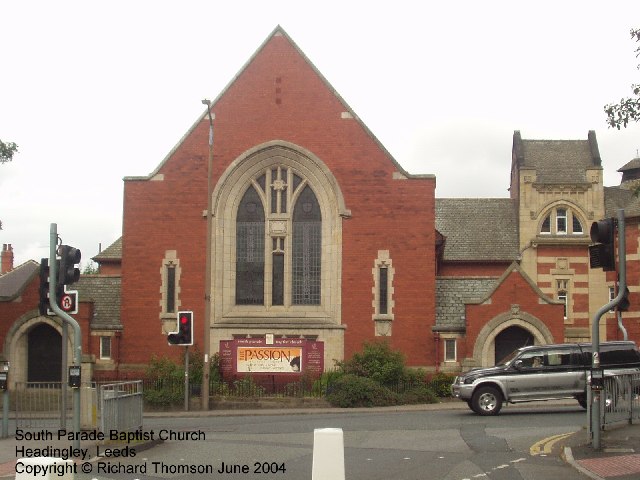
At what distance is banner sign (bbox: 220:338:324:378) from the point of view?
33.6m

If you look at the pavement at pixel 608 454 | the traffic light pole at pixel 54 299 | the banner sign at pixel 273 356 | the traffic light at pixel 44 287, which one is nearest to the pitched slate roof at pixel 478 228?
the banner sign at pixel 273 356

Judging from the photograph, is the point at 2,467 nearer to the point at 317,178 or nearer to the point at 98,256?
the point at 317,178

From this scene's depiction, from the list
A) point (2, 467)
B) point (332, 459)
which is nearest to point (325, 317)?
point (2, 467)

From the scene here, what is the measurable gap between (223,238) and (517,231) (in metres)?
16.3

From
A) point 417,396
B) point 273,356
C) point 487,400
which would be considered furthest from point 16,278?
point 487,400

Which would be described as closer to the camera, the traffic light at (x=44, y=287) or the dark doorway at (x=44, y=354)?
the traffic light at (x=44, y=287)

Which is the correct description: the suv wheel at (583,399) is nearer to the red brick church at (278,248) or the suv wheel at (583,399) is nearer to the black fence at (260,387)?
the black fence at (260,387)

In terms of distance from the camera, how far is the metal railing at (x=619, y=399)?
59.2ft

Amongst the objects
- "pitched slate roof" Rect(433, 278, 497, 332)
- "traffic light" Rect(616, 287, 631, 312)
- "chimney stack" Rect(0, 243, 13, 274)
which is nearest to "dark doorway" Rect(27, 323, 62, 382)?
"pitched slate roof" Rect(433, 278, 497, 332)

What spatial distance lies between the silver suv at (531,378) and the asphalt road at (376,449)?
512mm

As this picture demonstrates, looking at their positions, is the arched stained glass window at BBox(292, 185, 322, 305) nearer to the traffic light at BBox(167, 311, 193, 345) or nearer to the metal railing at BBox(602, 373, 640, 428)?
the traffic light at BBox(167, 311, 193, 345)

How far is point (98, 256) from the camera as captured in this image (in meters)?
42.7

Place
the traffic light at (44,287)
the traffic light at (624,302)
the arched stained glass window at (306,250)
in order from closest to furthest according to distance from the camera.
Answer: the traffic light at (624,302) < the traffic light at (44,287) < the arched stained glass window at (306,250)

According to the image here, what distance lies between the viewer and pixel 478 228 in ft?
151
